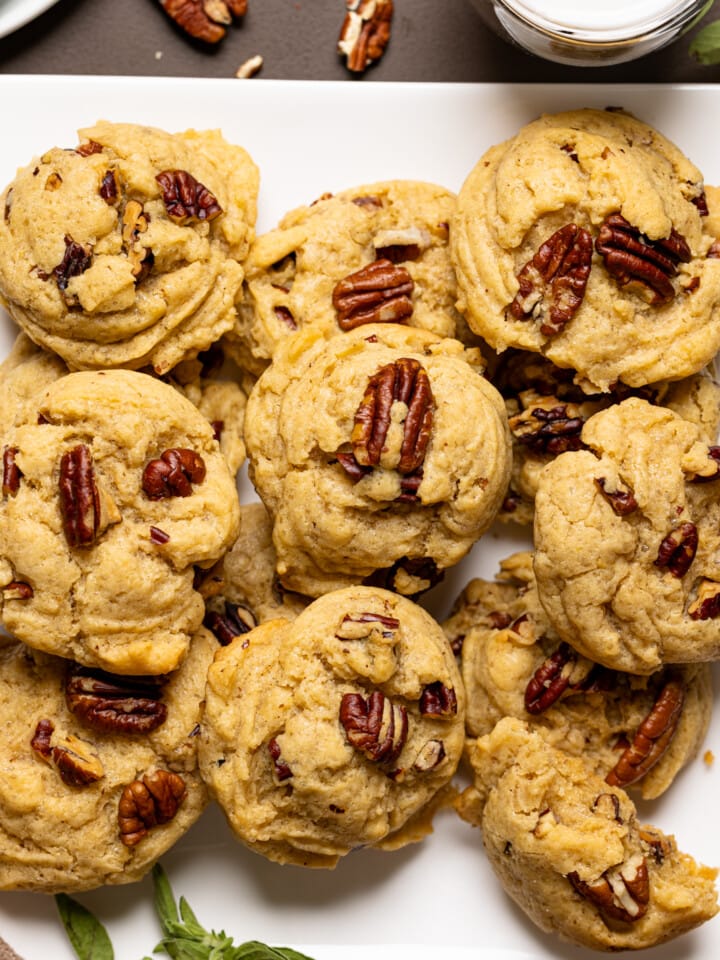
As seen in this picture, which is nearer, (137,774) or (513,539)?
(137,774)

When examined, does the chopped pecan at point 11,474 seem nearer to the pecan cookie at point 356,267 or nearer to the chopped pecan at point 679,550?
the pecan cookie at point 356,267

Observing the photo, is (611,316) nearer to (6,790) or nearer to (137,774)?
(137,774)

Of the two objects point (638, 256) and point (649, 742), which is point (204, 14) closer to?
point (638, 256)

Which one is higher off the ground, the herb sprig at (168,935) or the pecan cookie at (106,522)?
the pecan cookie at (106,522)

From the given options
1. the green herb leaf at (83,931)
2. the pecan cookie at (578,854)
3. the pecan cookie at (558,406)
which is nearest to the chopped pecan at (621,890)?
the pecan cookie at (578,854)

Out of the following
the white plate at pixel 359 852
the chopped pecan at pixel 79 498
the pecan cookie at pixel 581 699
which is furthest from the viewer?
the white plate at pixel 359 852

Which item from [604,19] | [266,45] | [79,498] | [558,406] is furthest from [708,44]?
[79,498]

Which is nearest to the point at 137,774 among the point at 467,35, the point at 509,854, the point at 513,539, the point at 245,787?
the point at 245,787
